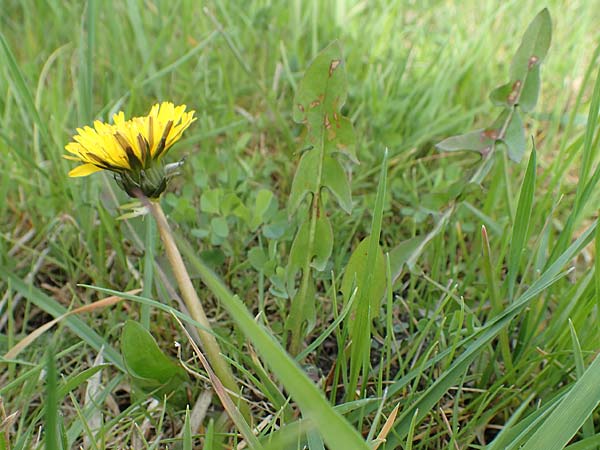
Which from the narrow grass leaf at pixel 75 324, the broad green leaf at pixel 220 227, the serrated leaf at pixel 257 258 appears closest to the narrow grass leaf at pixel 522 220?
the serrated leaf at pixel 257 258

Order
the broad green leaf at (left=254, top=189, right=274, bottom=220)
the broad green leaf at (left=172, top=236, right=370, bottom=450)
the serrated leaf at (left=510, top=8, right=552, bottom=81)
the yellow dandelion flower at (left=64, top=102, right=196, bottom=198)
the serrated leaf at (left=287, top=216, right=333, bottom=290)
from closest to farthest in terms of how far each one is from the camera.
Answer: the broad green leaf at (left=172, top=236, right=370, bottom=450) < the yellow dandelion flower at (left=64, top=102, right=196, bottom=198) < the serrated leaf at (left=287, top=216, right=333, bottom=290) < the serrated leaf at (left=510, top=8, right=552, bottom=81) < the broad green leaf at (left=254, top=189, right=274, bottom=220)

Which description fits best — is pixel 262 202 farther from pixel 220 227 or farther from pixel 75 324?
pixel 75 324

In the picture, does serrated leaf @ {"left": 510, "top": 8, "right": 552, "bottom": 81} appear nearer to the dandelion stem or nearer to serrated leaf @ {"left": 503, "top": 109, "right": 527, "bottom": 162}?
serrated leaf @ {"left": 503, "top": 109, "right": 527, "bottom": 162}

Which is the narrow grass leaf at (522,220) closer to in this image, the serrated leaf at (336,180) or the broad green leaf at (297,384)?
the serrated leaf at (336,180)

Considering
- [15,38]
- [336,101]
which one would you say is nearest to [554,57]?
[336,101]

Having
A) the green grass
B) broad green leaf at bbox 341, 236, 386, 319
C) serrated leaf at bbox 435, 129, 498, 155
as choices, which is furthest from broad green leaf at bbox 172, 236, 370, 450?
serrated leaf at bbox 435, 129, 498, 155

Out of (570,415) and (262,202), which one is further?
(262,202)

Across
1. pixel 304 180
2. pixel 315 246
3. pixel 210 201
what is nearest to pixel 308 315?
pixel 315 246
